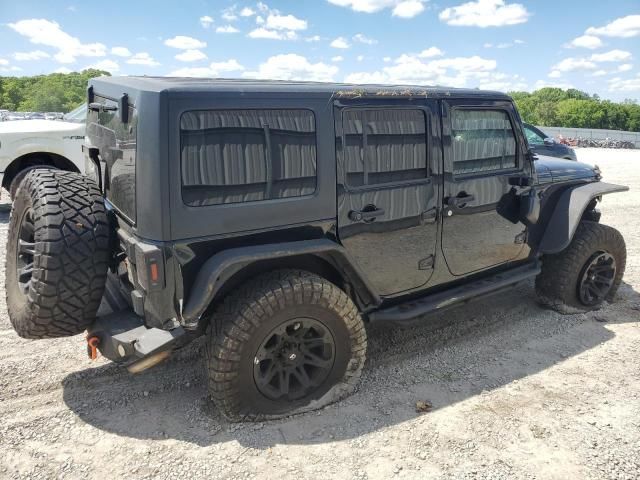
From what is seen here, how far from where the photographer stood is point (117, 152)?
2803 mm

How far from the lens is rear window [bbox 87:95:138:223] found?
2.59 m

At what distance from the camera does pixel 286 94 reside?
279 centimetres

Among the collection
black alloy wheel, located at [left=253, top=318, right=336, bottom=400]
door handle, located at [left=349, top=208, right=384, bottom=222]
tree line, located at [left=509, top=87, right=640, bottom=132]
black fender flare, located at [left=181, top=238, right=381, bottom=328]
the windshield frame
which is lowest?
black alloy wheel, located at [left=253, top=318, right=336, bottom=400]

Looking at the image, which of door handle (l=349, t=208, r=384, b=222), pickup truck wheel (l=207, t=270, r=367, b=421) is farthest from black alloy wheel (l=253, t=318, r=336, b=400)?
door handle (l=349, t=208, r=384, b=222)

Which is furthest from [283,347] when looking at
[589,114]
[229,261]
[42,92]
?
[589,114]

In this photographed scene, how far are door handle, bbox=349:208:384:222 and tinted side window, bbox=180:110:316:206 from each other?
0.32 m

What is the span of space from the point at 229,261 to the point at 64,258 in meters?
0.88

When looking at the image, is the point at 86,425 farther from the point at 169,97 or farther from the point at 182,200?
the point at 169,97

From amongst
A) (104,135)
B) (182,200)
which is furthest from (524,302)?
(104,135)

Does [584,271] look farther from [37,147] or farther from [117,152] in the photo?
[37,147]

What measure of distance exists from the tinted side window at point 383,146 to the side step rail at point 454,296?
905 millimetres

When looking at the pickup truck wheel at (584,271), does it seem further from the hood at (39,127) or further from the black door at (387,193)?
the hood at (39,127)

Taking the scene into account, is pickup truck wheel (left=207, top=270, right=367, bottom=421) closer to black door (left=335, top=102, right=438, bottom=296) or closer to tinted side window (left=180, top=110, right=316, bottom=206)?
black door (left=335, top=102, right=438, bottom=296)

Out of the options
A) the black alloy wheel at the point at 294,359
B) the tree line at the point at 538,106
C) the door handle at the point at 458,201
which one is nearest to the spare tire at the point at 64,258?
the black alloy wheel at the point at 294,359
